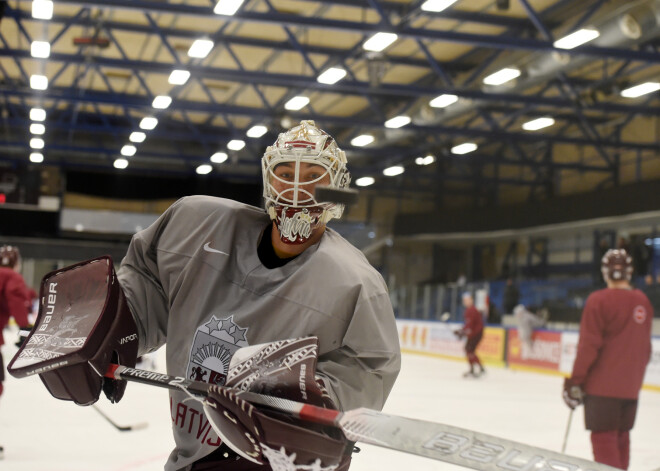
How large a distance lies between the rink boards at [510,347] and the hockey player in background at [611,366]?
22.5 ft

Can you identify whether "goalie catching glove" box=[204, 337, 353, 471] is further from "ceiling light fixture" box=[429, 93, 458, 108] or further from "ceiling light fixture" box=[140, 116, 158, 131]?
"ceiling light fixture" box=[140, 116, 158, 131]

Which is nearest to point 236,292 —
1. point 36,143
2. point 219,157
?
point 219,157

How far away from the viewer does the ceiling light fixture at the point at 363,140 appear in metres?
19.0

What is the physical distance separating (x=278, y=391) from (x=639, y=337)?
11.1 ft

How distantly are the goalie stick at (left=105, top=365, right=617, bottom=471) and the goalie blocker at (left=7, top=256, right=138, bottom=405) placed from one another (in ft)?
1.32

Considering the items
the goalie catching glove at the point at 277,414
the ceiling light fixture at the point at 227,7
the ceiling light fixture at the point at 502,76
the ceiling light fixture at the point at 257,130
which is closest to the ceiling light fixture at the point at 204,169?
the ceiling light fixture at the point at 257,130

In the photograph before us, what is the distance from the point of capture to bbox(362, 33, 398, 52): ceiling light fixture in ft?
36.8

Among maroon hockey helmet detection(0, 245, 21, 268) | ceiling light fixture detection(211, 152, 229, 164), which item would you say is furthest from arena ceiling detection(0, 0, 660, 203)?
maroon hockey helmet detection(0, 245, 21, 268)

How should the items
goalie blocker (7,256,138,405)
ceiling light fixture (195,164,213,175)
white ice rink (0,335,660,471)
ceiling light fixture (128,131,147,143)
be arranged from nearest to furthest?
goalie blocker (7,256,138,405)
white ice rink (0,335,660,471)
ceiling light fixture (128,131,147,143)
ceiling light fixture (195,164,213,175)

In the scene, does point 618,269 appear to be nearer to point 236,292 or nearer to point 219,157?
point 236,292

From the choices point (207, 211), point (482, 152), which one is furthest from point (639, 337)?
point (482, 152)

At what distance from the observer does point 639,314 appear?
4.41 metres

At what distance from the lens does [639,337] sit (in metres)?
4.39

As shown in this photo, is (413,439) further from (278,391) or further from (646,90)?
(646,90)
